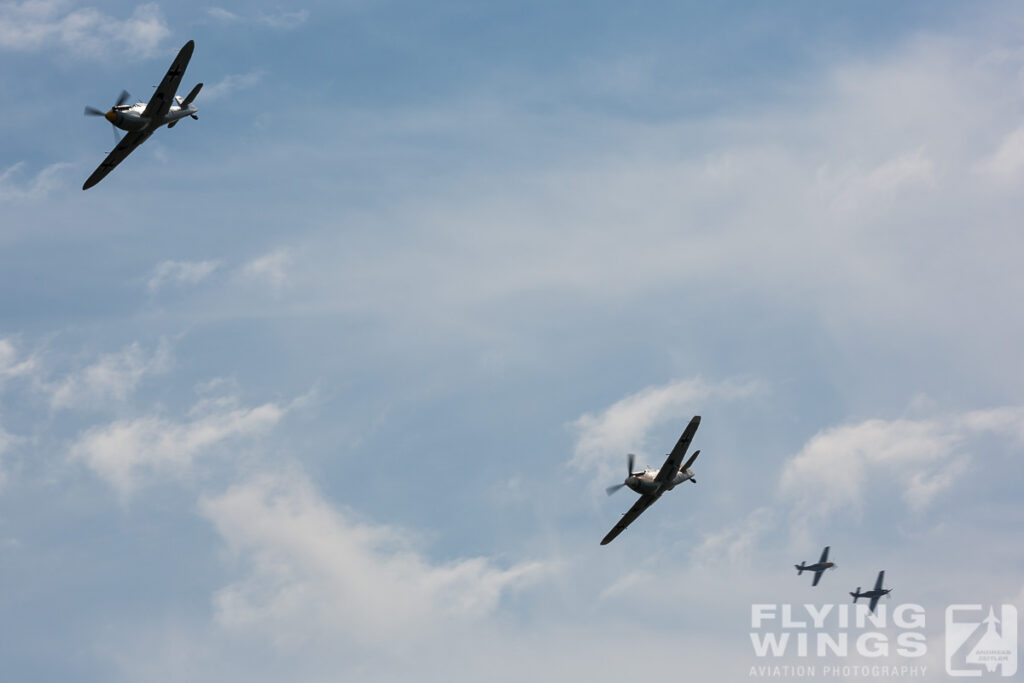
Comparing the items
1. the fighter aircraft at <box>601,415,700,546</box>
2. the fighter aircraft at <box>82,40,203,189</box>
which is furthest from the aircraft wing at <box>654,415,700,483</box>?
the fighter aircraft at <box>82,40,203,189</box>

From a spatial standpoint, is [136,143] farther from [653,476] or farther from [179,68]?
[653,476]

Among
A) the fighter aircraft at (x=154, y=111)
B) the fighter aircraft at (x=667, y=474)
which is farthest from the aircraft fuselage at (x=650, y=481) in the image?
the fighter aircraft at (x=154, y=111)

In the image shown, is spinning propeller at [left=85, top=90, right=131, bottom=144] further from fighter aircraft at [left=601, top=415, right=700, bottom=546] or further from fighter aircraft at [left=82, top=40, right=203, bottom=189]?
fighter aircraft at [left=601, top=415, right=700, bottom=546]

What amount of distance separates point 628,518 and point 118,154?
7103cm

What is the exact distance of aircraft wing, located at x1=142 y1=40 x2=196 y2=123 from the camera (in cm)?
10388

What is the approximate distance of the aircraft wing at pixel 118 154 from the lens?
10875 centimetres

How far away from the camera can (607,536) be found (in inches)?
4902

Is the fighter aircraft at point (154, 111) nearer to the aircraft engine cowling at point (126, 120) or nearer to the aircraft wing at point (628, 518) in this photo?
the aircraft engine cowling at point (126, 120)

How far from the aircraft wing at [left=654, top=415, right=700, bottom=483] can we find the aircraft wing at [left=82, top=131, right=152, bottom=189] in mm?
65997

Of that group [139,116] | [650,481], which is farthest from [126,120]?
[650,481]

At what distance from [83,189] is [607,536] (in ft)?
234

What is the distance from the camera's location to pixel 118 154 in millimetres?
110250

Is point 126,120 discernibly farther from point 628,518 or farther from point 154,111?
point 628,518

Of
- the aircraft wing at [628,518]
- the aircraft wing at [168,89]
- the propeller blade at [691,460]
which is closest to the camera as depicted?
the aircraft wing at [168,89]
